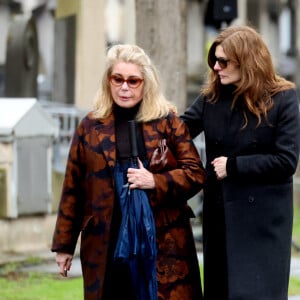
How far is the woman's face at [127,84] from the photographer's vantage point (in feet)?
17.5

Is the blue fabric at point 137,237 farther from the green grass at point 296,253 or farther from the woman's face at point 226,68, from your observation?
the green grass at point 296,253

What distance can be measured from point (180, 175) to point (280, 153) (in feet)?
1.58

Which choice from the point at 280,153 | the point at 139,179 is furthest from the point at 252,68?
the point at 139,179

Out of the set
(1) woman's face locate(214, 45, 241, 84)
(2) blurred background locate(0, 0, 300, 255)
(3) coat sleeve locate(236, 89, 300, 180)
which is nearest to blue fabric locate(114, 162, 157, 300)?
(3) coat sleeve locate(236, 89, 300, 180)

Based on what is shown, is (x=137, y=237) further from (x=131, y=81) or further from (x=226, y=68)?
(x=226, y=68)

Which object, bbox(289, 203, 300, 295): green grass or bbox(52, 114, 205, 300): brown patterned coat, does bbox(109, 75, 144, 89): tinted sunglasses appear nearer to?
bbox(52, 114, 205, 300): brown patterned coat

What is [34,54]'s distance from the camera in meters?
16.1

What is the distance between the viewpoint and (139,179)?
5285mm

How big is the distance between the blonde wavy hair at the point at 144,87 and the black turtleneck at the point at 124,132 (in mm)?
38

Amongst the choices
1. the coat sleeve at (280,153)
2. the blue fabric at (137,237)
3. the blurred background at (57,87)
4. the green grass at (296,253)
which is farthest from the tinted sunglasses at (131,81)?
the green grass at (296,253)

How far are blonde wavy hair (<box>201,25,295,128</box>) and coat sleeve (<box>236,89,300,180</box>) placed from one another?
0.06 meters

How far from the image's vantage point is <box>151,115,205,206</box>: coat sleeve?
5.33 metres

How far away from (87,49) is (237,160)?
11978 millimetres

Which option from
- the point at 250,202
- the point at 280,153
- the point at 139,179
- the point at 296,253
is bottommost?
the point at 296,253
